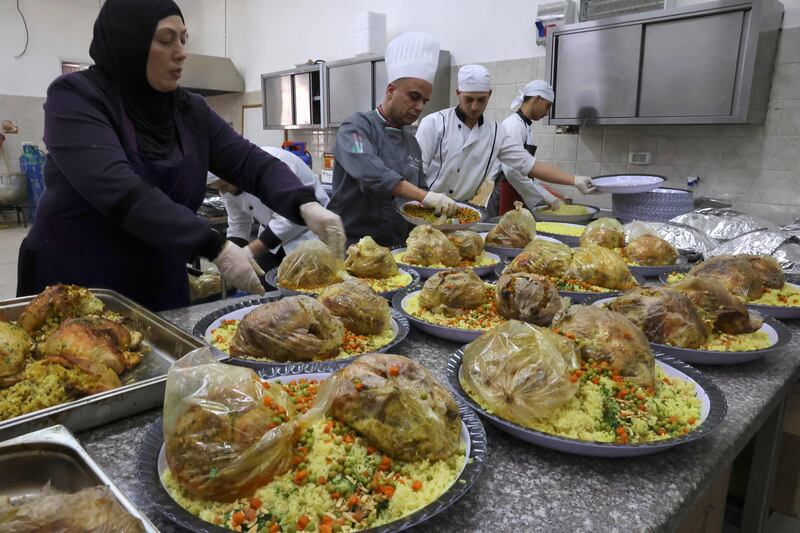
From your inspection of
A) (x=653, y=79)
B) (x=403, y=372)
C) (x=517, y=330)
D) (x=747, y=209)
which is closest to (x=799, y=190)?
(x=747, y=209)

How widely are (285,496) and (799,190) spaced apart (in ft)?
13.2

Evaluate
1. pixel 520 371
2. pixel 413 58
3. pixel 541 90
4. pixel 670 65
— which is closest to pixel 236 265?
pixel 520 371

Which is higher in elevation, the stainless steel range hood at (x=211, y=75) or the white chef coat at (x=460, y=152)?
the stainless steel range hood at (x=211, y=75)

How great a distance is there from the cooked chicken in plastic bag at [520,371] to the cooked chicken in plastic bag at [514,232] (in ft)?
4.47

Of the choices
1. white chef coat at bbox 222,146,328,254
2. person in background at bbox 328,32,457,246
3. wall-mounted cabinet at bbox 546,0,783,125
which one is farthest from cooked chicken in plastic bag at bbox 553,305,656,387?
wall-mounted cabinet at bbox 546,0,783,125

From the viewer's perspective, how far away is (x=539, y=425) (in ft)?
3.38

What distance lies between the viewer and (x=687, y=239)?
8.43 ft

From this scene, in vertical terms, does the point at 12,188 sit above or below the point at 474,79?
below

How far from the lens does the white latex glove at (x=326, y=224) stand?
6.60 feet

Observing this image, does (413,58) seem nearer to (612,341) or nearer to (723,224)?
(723,224)

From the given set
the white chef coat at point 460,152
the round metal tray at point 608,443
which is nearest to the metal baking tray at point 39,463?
the round metal tray at point 608,443

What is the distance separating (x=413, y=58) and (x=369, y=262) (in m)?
1.47

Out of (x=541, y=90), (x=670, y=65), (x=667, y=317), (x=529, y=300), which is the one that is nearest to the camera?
(x=667, y=317)

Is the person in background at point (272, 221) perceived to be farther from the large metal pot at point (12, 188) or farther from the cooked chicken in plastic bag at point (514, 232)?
the large metal pot at point (12, 188)
